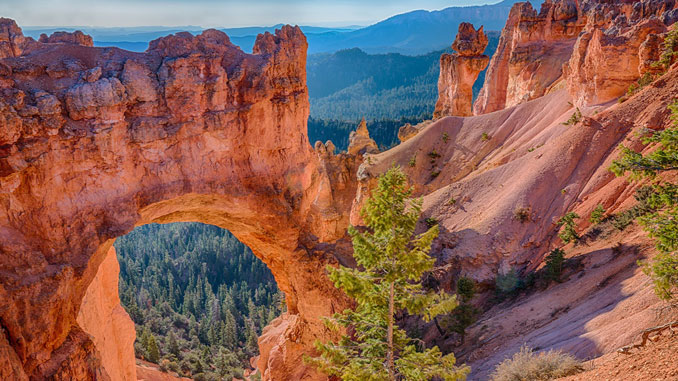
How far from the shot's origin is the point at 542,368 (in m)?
12.6

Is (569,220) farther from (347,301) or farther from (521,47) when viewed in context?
(521,47)

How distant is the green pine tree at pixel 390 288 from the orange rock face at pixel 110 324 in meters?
8.37

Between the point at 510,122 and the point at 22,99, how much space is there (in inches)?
1661

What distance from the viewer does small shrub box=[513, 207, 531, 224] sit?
2809 cm

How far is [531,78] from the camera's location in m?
51.6

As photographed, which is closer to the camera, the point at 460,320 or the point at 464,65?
the point at 460,320

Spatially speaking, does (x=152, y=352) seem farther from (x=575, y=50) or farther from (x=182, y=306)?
(x=575, y=50)

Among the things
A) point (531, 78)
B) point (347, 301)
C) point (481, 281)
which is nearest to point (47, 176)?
point (347, 301)

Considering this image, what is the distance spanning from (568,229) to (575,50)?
59.0 ft

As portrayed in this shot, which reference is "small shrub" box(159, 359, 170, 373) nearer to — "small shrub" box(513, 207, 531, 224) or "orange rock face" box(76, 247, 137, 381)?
"orange rock face" box(76, 247, 137, 381)

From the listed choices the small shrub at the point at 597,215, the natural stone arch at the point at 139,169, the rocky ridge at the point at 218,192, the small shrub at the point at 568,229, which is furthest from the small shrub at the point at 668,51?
the natural stone arch at the point at 139,169

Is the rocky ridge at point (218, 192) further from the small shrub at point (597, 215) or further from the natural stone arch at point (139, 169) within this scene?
the small shrub at point (597, 215)

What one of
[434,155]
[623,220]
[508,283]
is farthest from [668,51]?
[434,155]

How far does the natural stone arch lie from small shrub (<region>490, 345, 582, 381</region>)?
689 centimetres
